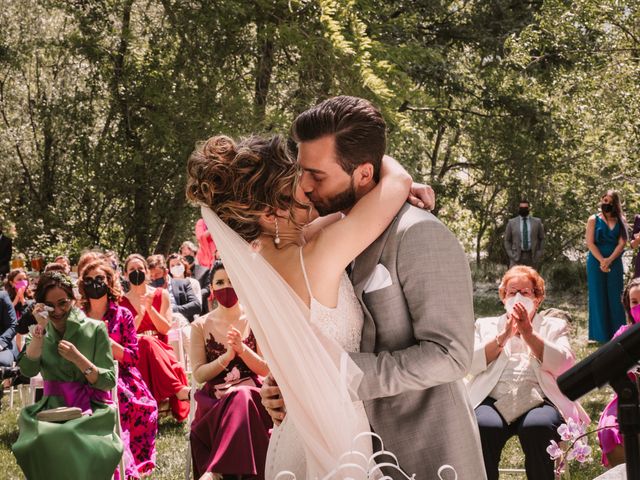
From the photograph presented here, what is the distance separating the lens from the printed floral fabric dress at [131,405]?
653 cm

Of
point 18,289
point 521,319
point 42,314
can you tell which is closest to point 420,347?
point 521,319

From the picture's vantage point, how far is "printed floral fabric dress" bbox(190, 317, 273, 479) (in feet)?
17.2

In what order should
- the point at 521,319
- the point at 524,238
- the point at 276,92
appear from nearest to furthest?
the point at 521,319
the point at 276,92
the point at 524,238

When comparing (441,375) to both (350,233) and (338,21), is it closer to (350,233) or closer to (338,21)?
(350,233)

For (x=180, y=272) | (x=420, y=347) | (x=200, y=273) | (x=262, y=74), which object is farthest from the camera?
(x=262, y=74)

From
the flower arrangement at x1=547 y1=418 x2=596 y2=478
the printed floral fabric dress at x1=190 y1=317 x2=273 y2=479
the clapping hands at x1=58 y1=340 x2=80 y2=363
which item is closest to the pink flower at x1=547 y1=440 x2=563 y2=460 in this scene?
the flower arrangement at x1=547 y1=418 x2=596 y2=478

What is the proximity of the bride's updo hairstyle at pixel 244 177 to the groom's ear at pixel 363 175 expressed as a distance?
0.56 ft

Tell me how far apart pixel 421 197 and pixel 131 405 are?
451 centimetres

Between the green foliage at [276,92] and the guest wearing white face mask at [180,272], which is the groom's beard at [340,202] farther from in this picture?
the green foliage at [276,92]

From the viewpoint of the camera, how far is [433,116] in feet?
54.7

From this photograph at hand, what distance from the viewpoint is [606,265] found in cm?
1082

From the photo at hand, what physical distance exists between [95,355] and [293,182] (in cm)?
361

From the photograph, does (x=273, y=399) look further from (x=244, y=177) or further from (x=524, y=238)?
(x=524, y=238)

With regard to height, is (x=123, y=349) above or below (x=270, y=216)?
below
